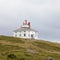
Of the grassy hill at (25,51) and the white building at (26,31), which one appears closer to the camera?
the grassy hill at (25,51)

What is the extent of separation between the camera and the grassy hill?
180ft

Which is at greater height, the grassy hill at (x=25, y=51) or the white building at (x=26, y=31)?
the white building at (x=26, y=31)

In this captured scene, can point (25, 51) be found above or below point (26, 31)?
below

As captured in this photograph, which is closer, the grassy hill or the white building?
the grassy hill

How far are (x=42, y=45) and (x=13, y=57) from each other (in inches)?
1233

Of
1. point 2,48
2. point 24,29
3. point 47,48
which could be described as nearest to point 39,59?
point 2,48

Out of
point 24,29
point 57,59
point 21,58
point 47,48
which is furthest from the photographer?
point 24,29

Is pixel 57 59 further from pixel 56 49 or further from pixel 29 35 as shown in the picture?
pixel 29 35

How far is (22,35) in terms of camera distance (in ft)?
436

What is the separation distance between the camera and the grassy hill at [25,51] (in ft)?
180

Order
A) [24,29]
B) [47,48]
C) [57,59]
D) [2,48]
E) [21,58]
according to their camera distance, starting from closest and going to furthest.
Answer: [21,58] → [57,59] → [2,48] → [47,48] → [24,29]

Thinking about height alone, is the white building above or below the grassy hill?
above

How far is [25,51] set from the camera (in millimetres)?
64250

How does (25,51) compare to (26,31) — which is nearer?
(25,51)
